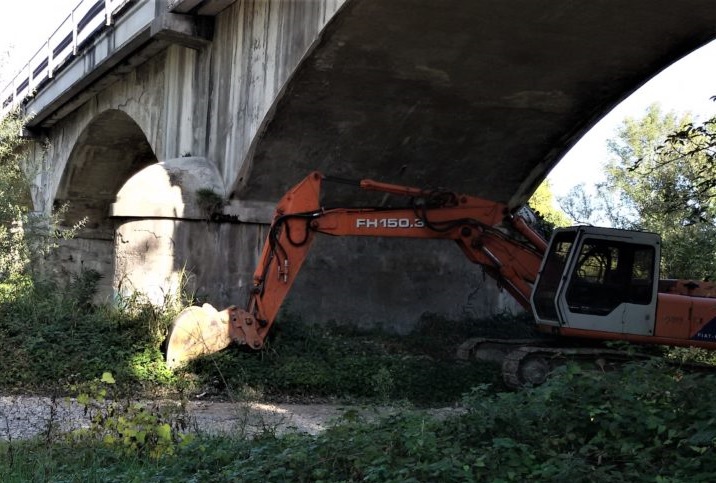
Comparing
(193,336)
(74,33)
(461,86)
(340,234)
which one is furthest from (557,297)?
(74,33)

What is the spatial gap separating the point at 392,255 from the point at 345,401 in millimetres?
4755

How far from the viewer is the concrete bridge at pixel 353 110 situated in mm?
10602

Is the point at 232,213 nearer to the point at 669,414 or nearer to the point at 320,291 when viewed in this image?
the point at 320,291

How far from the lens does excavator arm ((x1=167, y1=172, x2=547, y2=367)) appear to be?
33.6 ft

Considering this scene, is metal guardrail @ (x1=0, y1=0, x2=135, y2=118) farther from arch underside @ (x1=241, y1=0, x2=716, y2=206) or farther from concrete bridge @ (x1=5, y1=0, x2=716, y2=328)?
arch underside @ (x1=241, y1=0, x2=716, y2=206)

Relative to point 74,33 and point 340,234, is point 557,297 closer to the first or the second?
point 340,234

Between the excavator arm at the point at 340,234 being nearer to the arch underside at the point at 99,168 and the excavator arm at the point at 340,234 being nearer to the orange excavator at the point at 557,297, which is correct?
the orange excavator at the point at 557,297

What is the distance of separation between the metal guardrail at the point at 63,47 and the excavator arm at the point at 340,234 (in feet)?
20.9

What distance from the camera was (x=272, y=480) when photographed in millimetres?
4648

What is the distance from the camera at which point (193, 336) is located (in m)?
10.2

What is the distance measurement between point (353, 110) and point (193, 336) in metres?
4.18

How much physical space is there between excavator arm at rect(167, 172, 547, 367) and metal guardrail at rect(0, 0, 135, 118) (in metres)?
6.38

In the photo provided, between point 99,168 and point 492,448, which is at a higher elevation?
point 99,168

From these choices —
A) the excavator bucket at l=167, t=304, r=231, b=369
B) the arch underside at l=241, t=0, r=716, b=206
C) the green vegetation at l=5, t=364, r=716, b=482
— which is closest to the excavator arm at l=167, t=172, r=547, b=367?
the excavator bucket at l=167, t=304, r=231, b=369
